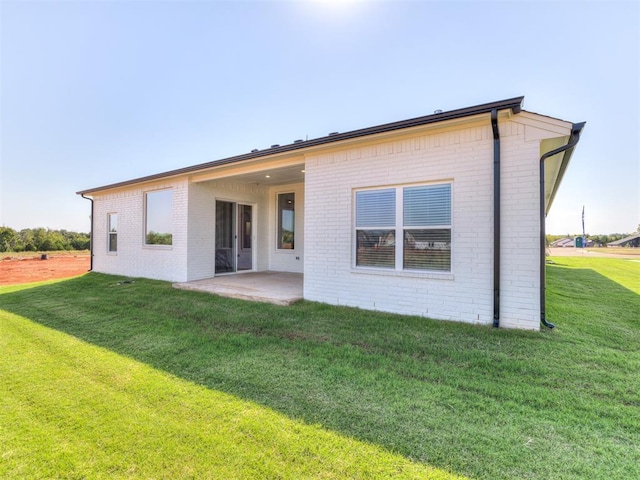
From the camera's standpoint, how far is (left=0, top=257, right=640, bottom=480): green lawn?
1892mm

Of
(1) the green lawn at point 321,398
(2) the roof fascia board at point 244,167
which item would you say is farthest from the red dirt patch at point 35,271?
(1) the green lawn at point 321,398

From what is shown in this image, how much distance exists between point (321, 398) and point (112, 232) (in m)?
11.5

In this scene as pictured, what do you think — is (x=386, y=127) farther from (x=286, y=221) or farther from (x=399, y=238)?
A: (x=286, y=221)

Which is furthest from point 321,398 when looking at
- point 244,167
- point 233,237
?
point 233,237

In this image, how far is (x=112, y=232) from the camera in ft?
35.6

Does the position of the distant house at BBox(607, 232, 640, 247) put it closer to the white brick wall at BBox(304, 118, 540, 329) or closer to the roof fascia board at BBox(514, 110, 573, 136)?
the roof fascia board at BBox(514, 110, 573, 136)

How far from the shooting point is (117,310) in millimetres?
5855

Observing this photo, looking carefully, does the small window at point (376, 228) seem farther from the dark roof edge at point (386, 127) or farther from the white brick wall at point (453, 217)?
the dark roof edge at point (386, 127)

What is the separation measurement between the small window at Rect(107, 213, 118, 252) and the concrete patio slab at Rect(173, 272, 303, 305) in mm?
5059

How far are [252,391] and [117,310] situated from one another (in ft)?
15.3

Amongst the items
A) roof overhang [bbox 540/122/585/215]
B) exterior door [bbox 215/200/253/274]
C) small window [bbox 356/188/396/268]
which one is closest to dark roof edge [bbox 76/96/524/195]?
roof overhang [bbox 540/122/585/215]

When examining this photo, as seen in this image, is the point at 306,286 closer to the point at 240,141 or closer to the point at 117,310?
the point at 117,310

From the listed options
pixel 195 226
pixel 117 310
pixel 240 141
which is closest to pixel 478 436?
pixel 117 310

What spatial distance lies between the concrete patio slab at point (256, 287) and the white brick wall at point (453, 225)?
2.59ft
